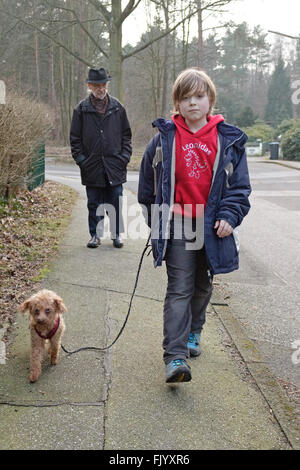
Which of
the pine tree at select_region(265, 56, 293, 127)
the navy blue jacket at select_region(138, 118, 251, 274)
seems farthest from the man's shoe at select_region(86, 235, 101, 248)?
the pine tree at select_region(265, 56, 293, 127)

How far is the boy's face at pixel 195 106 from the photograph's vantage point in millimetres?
3289

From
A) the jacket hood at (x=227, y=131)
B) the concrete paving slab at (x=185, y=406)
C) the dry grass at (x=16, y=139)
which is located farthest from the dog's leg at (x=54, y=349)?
the dry grass at (x=16, y=139)

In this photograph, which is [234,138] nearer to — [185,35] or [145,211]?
[145,211]

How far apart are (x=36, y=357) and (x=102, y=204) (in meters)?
3.69

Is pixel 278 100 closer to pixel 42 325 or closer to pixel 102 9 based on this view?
pixel 102 9

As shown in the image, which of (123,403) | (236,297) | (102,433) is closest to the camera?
(102,433)

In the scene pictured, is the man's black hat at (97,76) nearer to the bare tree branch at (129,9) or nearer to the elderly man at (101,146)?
the elderly man at (101,146)

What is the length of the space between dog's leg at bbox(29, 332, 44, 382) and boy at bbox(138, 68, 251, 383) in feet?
2.70

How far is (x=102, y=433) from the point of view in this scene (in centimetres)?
274

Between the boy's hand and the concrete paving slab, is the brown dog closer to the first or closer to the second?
the concrete paving slab

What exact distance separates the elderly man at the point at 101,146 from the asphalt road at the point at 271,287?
1.82 m

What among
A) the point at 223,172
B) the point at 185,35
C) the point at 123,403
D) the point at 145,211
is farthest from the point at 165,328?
the point at 185,35

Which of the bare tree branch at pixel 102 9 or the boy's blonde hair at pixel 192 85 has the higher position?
the bare tree branch at pixel 102 9
